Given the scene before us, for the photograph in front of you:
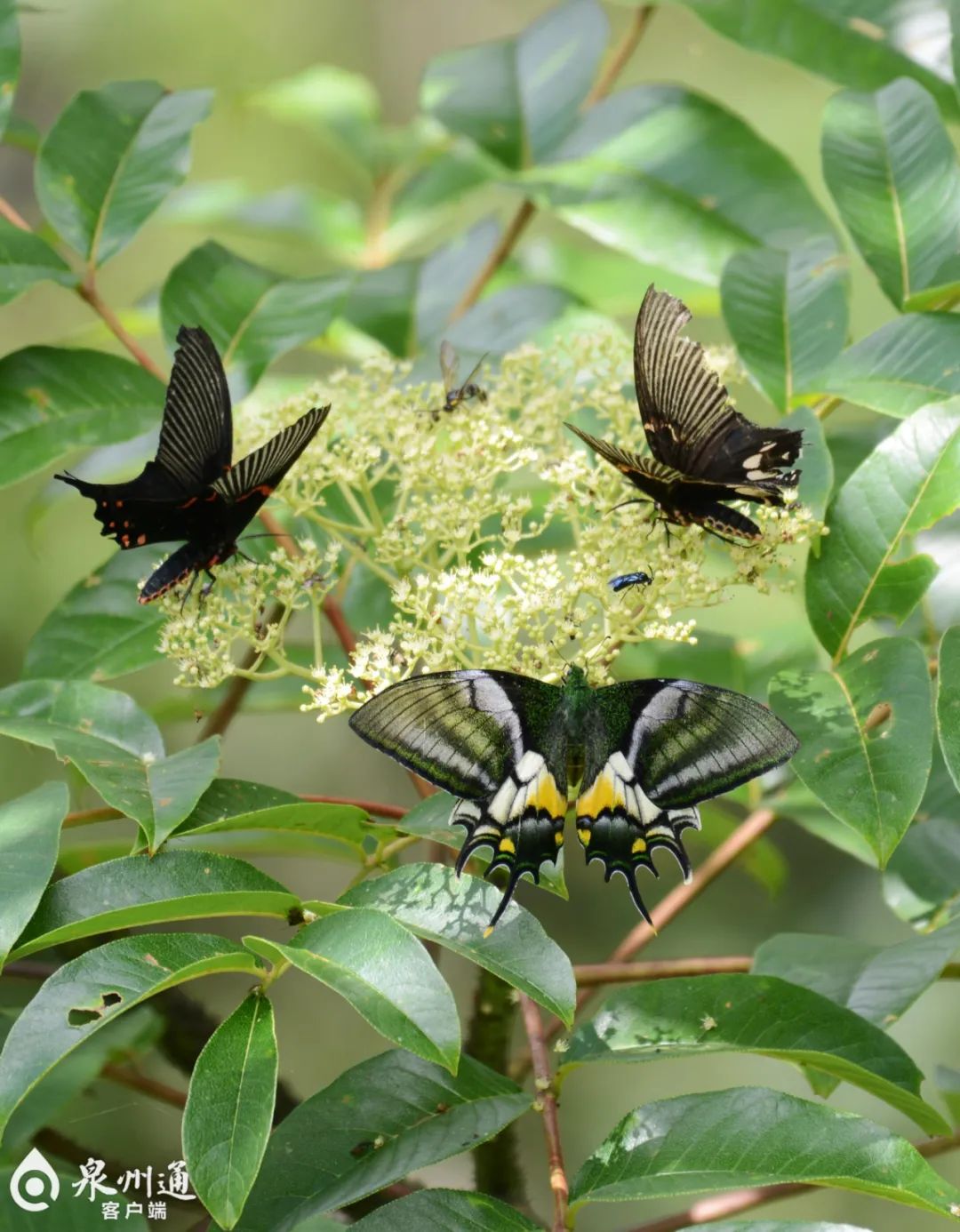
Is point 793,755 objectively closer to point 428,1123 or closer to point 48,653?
point 428,1123

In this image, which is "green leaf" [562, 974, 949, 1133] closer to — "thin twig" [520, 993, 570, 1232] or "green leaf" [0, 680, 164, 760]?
"thin twig" [520, 993, 570, 1232]

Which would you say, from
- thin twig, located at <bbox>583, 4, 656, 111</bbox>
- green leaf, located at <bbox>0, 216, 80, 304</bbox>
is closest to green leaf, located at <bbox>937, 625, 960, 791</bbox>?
green leaf, located at <bbox>0, 216, 80, 304</bbox>

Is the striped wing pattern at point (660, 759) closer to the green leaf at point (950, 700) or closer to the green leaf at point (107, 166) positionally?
the green leaf at point (950, 700)

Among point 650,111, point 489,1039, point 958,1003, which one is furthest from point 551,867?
point 958,1003

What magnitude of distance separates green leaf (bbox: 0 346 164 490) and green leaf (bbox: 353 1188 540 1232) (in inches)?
41.1

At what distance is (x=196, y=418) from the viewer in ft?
5.38

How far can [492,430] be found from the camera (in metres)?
1.65

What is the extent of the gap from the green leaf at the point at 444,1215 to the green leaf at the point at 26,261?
1271 millimetres

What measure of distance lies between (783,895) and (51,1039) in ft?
9.35

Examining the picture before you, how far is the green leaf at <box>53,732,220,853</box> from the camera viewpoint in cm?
127

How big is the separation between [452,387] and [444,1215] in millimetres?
1067

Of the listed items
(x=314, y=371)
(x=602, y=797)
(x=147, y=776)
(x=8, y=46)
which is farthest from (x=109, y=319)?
(x=314, y=371)

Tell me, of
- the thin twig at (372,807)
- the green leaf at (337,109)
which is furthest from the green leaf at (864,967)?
the green leaf at (337,109)

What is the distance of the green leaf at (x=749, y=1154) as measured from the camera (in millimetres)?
1129
